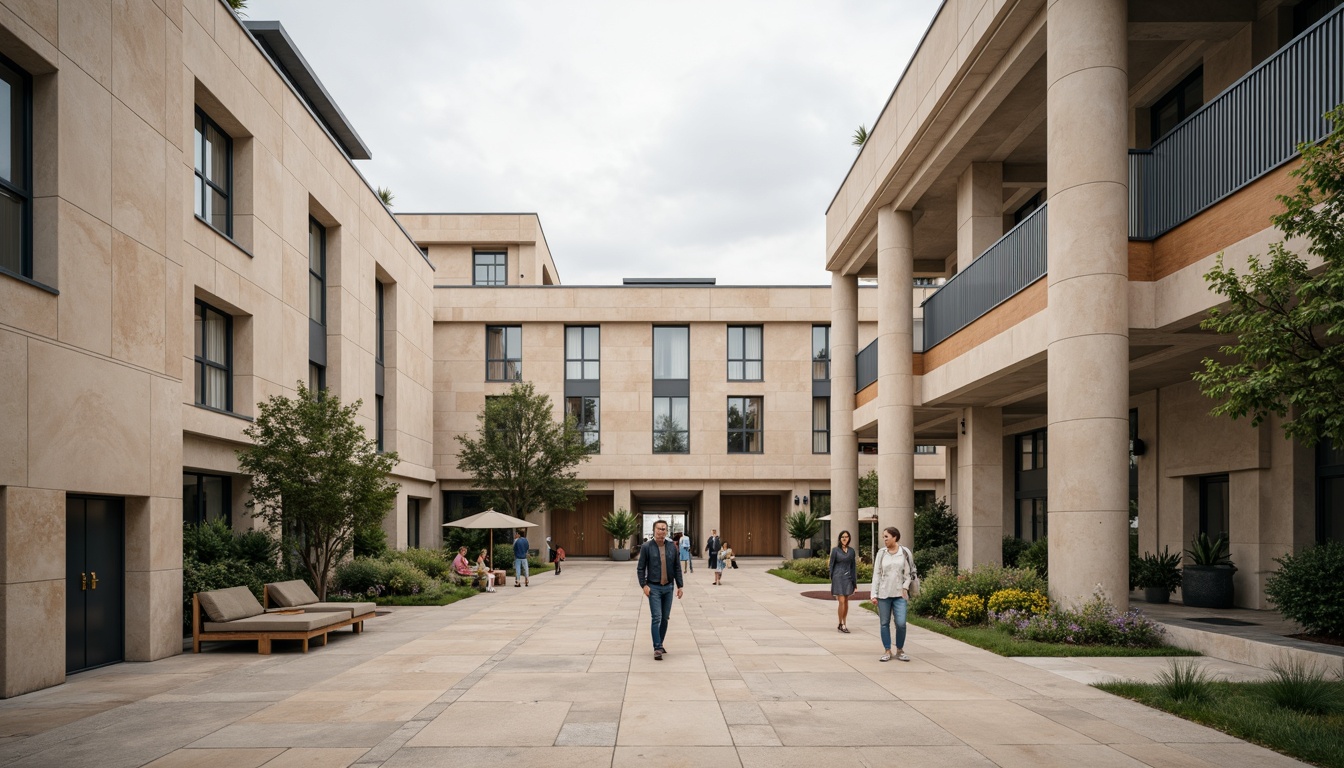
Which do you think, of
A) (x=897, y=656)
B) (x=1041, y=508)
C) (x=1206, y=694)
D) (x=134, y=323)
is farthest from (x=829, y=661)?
(x=1041, y=508)

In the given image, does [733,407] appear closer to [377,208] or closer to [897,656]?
[377,208]

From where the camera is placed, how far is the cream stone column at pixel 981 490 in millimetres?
21219

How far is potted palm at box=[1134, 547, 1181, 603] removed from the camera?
17875 millimetres

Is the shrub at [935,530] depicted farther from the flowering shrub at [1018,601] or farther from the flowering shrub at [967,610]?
the flowering shrub at [1018,601]

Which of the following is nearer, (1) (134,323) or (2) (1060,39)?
(1) (134,323)

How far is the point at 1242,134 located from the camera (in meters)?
12.0

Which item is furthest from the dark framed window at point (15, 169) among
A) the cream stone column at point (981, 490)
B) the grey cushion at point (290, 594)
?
the cream stone column at point (981, 490)

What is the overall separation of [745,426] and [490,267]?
17125 mm

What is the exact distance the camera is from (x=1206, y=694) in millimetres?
9289

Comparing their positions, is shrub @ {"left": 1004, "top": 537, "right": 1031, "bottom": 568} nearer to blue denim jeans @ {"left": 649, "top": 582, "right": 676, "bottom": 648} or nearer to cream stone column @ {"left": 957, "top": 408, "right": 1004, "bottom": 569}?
cream stone column @ {"left": 957, "top": 408, "right": 1004, "bottom": 569}

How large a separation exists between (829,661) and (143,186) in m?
11.3

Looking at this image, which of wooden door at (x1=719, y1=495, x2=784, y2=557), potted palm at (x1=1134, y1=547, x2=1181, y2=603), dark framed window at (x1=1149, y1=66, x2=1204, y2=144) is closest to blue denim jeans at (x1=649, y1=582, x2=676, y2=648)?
potted palm at (x1=1134, y1=547, x2=1181, y2=603)

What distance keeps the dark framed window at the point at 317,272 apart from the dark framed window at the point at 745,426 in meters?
23.1

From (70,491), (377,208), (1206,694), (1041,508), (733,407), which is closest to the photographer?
(1206,694)
